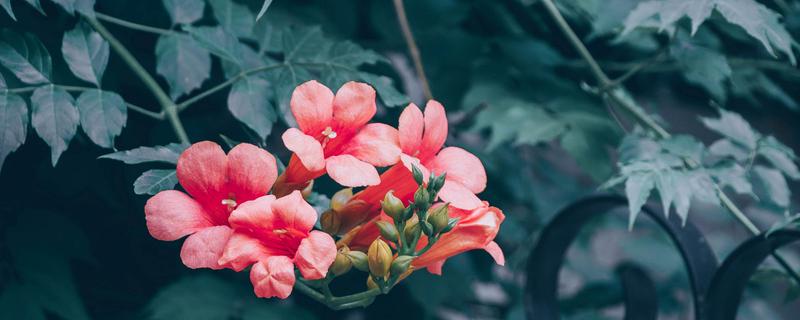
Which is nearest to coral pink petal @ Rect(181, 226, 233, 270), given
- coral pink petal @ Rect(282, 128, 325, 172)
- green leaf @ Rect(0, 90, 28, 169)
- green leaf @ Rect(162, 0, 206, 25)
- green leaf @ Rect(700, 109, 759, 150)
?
coral pink petal @ Rect(282, 128, 325, 172)

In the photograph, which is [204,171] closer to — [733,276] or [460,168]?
[460,168]

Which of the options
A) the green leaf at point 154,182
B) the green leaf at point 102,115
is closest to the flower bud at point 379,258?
the green leaf at point 154,182

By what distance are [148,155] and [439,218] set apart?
439 mm

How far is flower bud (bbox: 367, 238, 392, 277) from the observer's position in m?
0.94

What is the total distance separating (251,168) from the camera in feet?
2.97

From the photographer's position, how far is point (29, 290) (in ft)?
4.73

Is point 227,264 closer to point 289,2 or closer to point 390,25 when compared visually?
point 289,2

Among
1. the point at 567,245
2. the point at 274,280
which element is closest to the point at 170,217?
A: the point at 274,280

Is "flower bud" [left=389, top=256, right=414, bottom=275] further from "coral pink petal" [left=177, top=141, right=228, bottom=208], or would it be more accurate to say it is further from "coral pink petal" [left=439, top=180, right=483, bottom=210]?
"coral pink petal" [left=177, top=141, right=228, bottom=208]

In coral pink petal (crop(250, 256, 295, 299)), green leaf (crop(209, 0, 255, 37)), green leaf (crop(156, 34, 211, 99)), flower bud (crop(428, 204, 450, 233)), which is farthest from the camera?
green leaf (crop(209, 0, 255, 37))

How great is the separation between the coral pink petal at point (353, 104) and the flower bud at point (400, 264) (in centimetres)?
19

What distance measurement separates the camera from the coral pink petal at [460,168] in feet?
3.34

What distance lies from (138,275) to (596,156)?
1163mm

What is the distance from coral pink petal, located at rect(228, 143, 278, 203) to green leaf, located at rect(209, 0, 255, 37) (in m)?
0.56
